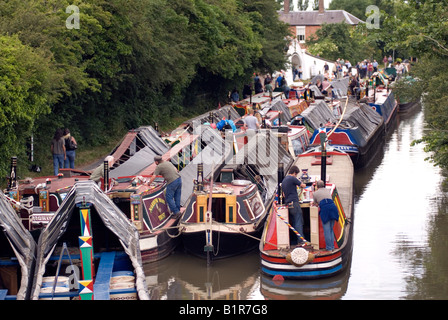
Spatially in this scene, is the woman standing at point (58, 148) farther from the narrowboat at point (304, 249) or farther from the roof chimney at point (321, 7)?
the roof chimney at point (321, 7)

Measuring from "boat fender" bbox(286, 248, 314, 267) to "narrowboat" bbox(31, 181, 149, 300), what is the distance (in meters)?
2.90

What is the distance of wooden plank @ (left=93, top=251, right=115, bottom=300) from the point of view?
1255cm

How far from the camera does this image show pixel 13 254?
1462 cm

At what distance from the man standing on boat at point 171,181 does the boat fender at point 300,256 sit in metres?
3.84

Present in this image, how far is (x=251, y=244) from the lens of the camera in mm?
17062

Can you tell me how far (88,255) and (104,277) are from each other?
839mm

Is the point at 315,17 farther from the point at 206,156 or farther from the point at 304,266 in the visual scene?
the point at 304,266

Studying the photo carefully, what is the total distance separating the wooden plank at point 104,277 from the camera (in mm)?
12547

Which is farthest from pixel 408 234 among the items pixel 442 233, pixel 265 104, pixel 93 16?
pixel 265 104

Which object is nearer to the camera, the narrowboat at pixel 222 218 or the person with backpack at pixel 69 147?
the narrowboat at pixel 222 218

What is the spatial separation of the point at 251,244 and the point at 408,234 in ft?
14.6

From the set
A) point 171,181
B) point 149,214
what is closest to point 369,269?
point 171,181
